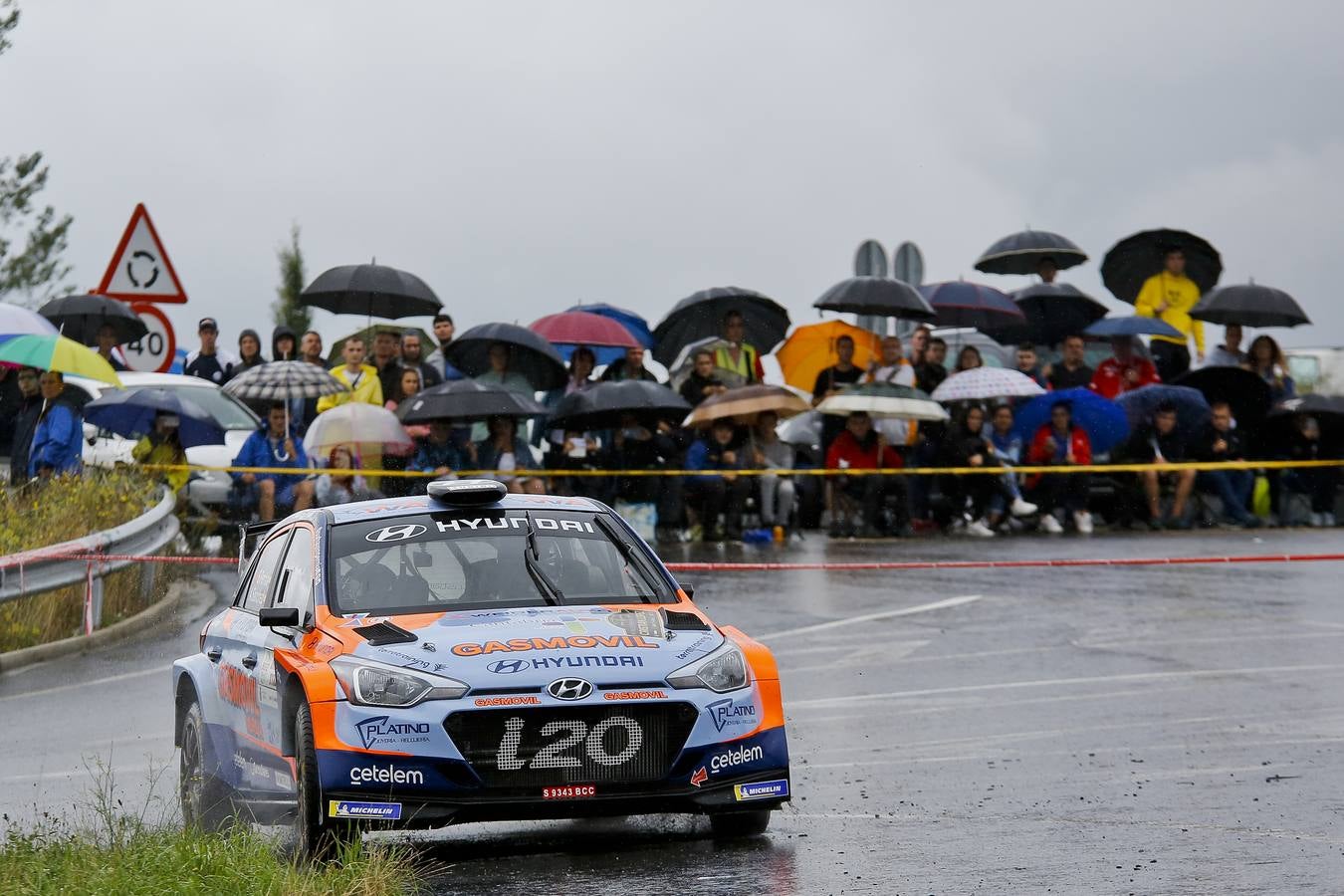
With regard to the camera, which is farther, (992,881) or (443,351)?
(443,351)

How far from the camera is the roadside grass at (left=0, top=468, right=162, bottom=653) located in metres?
17.0

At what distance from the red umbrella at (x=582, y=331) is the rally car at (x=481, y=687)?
52.7 ft

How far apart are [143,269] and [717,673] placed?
1344 centimetres

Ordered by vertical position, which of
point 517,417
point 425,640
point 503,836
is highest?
point 517,417

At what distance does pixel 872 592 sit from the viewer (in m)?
19.9

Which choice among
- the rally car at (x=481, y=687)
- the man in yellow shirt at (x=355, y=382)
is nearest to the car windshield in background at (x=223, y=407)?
the man in yellow shirt at (x=355, y=382)

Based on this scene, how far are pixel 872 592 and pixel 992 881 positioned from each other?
12.2 meters

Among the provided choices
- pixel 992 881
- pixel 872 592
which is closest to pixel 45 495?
pixel 872 592

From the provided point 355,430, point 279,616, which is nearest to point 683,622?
point 279,616

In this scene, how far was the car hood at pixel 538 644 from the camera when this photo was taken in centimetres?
829

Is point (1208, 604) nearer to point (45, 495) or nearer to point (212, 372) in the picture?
point (45, 495)

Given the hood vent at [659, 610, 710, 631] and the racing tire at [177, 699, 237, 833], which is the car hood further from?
the racing tire at [177, 699, 237, 833]

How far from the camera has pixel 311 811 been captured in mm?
8312

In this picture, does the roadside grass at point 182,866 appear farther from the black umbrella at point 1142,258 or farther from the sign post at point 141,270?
the black umbrella at point 1142,258
